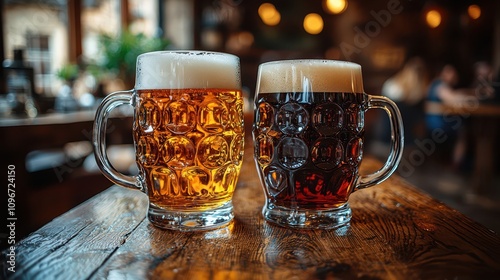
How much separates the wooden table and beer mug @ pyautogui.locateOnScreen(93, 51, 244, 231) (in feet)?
0.16

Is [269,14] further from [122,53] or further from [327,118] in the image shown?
[327,118]

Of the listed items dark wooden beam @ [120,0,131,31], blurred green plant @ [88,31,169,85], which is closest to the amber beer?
blurred green plant @ [88,31,169,85]

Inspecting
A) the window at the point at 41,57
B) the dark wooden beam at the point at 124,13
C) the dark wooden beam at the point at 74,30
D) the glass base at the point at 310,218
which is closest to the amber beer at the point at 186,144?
the glass base at the point at 310,218

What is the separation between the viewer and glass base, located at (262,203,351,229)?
752 mm

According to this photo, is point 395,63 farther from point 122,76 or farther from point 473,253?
point 473,253

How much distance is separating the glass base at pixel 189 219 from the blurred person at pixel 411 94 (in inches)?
204

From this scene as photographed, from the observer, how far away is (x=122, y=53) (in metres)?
4.33

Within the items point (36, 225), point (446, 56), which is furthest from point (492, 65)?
point (36, 225)

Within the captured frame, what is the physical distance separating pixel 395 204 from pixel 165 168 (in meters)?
0.49

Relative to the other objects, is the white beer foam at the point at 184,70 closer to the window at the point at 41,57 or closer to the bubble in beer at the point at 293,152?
the bubble in beer at the point at 293,152

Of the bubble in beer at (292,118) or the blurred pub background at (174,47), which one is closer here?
the bubble in beer at (292,118)

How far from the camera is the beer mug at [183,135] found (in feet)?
2.46

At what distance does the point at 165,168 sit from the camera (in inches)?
30.2

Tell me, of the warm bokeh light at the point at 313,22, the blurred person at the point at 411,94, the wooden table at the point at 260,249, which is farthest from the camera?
the warm bokeh light at the point at 313,22
